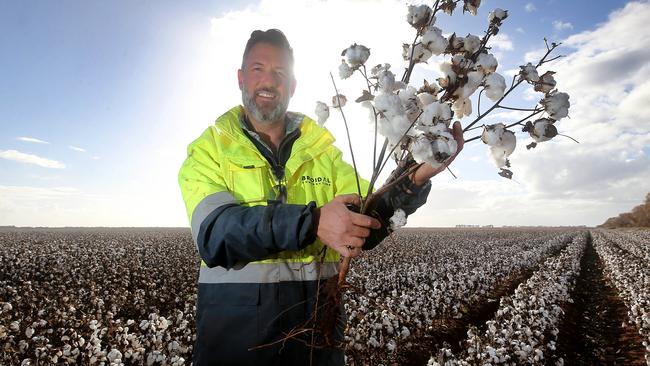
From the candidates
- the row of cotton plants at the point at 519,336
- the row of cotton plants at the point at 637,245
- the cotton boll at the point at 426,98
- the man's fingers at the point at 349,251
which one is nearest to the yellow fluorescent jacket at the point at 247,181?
the man's fingers at the point at 349,251

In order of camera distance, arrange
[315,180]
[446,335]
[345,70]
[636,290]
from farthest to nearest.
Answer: [636,290], [446,335], [315,180], [345,70]

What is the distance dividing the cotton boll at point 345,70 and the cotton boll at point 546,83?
75 cm

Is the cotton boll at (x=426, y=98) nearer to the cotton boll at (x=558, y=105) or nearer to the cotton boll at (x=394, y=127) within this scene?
the cotton boll at (x=394, y=127)

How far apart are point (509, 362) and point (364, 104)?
24.0 ft

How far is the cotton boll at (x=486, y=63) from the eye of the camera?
68.8 inches

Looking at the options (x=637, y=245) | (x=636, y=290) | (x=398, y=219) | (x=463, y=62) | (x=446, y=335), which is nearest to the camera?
(x=463, y=62)

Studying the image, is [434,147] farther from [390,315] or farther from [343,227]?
[390,315]

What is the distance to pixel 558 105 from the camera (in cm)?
170

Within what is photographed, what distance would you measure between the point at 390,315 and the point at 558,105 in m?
7.20

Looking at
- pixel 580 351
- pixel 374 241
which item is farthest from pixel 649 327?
pixel 374 241

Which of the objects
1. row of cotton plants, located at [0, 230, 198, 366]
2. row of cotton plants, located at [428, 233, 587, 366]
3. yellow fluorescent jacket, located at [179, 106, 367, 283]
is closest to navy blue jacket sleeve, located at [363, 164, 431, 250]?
yellow fluorescent jacket, located at [179, 106, 367, 283]

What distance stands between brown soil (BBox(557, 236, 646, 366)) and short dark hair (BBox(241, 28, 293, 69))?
909 cm

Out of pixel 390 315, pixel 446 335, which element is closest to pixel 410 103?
pixel 390 315

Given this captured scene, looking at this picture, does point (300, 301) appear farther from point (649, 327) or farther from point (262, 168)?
point (649, 327)
